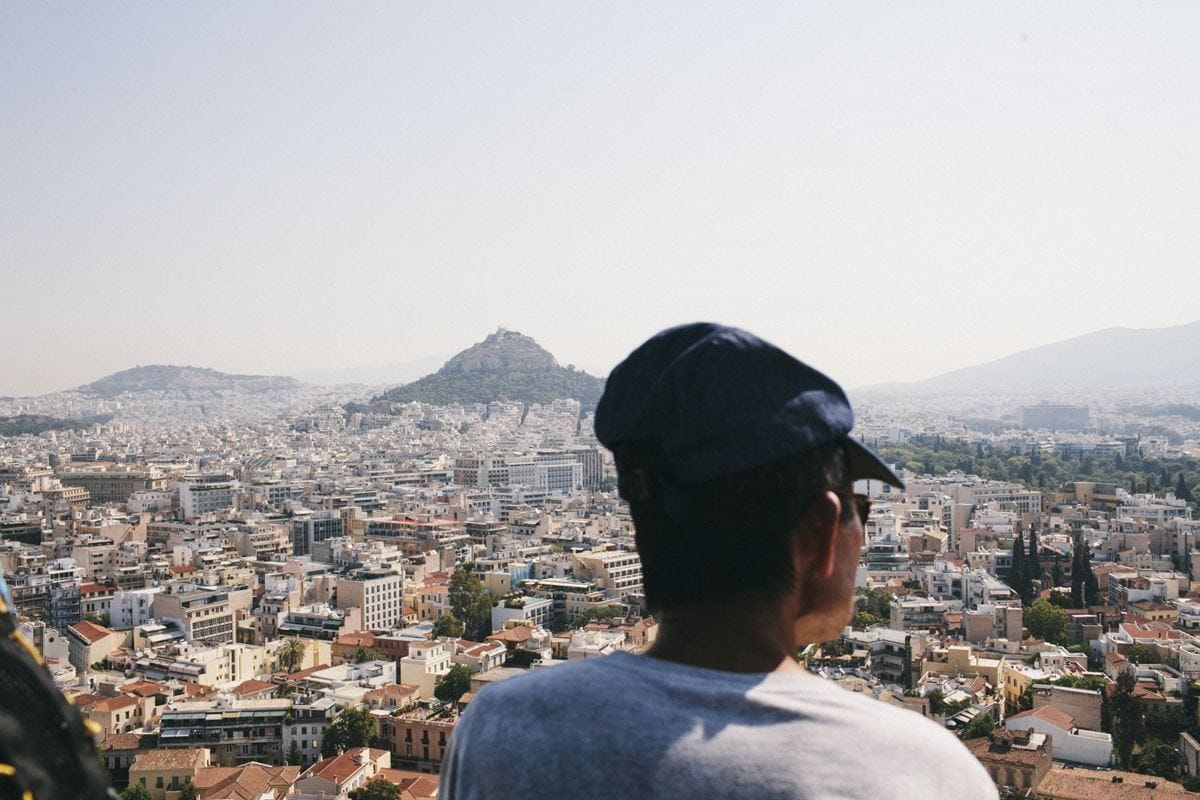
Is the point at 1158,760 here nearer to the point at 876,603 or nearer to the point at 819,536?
the point at 876,603

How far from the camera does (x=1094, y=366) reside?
122 meters

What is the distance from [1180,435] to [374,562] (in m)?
43.9

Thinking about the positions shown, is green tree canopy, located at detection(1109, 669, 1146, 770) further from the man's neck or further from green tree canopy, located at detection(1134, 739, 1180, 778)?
the man's neck

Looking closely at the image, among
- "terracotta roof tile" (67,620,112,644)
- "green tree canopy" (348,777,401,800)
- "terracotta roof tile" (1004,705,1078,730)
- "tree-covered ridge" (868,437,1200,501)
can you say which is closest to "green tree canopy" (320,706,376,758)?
"green tree canopy" (348,777,401,800)

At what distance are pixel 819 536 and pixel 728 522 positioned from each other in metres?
0.05

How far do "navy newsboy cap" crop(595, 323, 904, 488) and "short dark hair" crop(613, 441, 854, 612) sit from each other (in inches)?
0.4

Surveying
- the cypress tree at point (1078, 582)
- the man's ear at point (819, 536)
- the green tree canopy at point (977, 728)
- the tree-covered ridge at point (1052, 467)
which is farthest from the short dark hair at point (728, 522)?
the tree-covered ridge at point (1052, 467)

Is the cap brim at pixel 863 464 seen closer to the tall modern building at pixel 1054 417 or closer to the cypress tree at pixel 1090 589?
the cypress tree at pixel 1090 589

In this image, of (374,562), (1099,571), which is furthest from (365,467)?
(1099,571)

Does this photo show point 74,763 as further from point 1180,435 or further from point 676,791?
point 1180,435

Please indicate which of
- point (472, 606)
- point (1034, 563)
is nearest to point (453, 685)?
point (472, 606)

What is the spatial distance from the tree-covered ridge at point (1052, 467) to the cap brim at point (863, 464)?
24385 mm

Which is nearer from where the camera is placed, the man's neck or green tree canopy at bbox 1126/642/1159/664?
the man's neck

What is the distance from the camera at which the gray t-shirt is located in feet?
1.66
